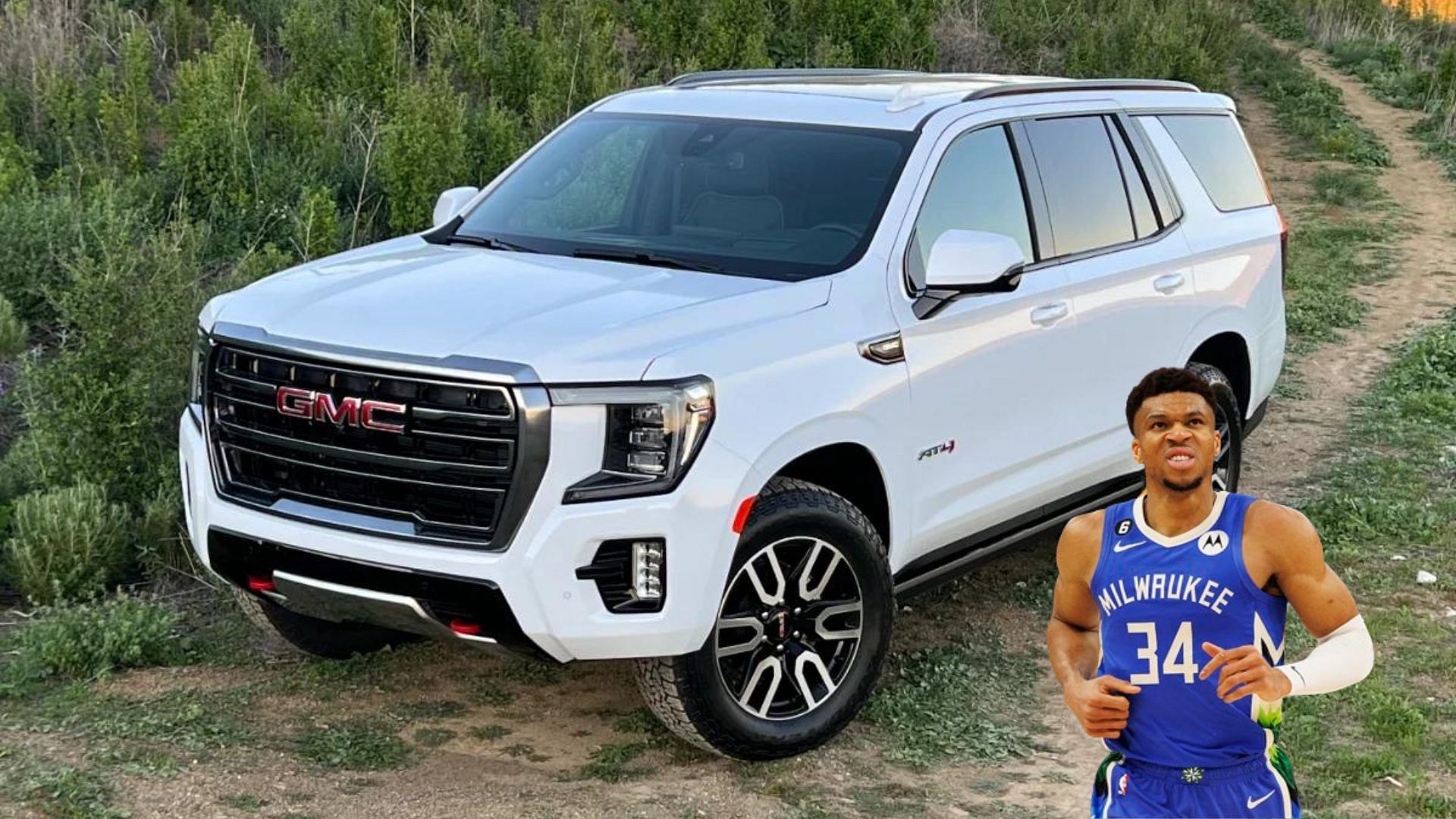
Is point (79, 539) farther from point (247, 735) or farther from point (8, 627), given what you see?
point (247, 735)

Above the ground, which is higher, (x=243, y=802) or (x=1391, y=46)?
(x=243, y=802)

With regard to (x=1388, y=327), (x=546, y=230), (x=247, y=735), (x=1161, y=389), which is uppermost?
(x=1161, y=389)

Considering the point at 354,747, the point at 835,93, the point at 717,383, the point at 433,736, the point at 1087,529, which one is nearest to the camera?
the point at 1087,529

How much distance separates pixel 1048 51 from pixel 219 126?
11.9m

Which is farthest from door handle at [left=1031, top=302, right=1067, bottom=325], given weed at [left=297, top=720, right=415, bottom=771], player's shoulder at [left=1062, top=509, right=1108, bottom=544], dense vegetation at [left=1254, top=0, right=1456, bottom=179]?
dense vegetation at [left=1254, top=0, right=1456, bottom=179]

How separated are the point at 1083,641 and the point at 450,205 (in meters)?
3.51

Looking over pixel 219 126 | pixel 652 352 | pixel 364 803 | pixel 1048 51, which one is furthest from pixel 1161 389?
pixel 1048 51

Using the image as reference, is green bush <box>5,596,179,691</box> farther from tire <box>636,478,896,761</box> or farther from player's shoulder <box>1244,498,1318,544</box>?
player's shoulder <box>1244,498,1318,544</box>

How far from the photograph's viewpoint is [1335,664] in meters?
3.04

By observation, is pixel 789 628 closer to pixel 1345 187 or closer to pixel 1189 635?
pixel 1189 635

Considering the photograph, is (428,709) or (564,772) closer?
(564,772)

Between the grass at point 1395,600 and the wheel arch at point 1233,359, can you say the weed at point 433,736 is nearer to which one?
the grass at point 1395,600

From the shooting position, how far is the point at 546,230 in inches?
236

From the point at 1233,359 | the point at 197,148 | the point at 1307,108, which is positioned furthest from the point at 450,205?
the point at 1307,108
